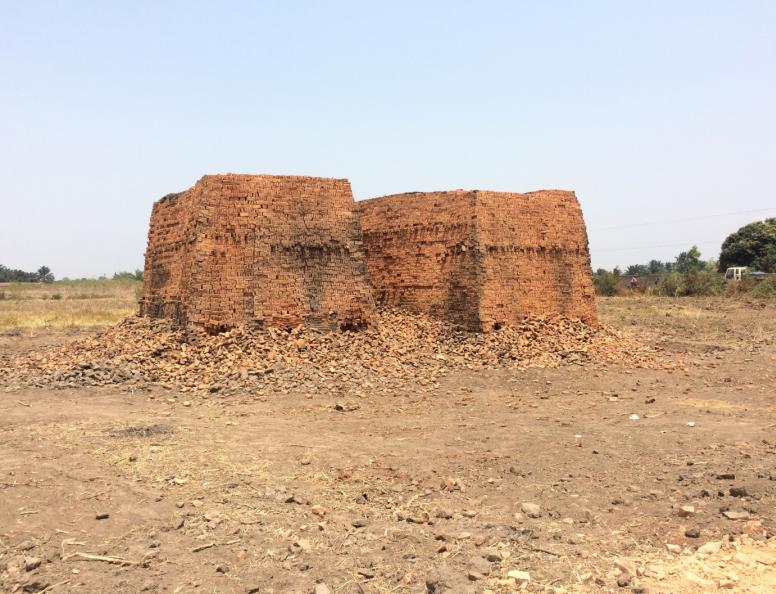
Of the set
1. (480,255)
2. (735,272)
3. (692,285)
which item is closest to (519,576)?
(480,255)

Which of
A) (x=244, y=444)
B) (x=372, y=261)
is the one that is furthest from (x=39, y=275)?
(x=244, y=444)

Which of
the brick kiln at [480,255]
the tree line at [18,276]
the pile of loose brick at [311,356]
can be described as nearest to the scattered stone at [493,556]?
the pile of loose brick at [311,356]

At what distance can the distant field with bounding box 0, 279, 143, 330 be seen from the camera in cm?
2444

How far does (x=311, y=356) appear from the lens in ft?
35.7

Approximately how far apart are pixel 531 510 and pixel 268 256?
754 cm

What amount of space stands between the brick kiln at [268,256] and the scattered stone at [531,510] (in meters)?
Result: 7.05

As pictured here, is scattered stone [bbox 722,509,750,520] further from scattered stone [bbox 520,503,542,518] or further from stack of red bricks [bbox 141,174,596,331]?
stack of red bricks [bbox 141,174,596,331]

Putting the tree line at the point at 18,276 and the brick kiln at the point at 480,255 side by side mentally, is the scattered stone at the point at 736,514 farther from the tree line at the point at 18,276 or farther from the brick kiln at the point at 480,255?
the tree line at the point at 18,276

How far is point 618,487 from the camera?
18.2ft

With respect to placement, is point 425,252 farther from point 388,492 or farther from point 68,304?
point 68,304

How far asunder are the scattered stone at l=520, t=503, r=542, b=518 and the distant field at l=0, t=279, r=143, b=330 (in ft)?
70.5

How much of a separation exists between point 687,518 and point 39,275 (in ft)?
317

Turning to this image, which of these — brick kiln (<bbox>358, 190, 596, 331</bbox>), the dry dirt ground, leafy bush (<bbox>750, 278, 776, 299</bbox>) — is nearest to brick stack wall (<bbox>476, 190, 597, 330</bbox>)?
brick kiln (<bbox>358, 190, 596, 331</bbox>)

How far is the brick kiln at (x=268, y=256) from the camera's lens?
11102mm
